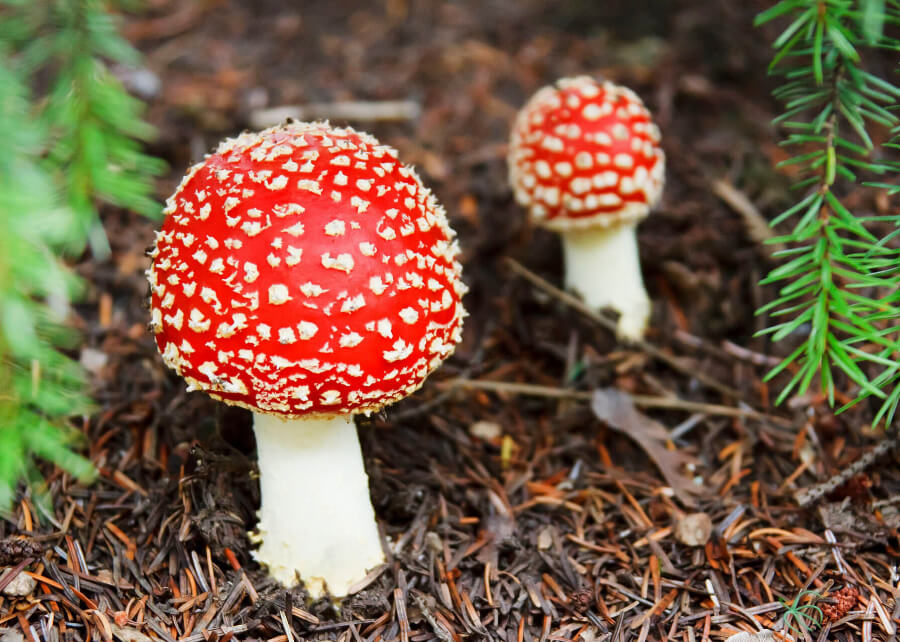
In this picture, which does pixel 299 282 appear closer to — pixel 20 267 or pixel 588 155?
pixel 20 267

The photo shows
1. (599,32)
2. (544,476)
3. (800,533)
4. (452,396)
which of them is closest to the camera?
(800,533)

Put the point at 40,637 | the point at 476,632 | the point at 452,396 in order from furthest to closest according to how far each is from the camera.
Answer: the point at 452,396
the point at 476,632
the point at 40,637

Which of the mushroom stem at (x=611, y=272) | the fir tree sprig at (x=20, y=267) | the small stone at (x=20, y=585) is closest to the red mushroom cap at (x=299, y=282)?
the fir tree sprig at (x=20, y=267)

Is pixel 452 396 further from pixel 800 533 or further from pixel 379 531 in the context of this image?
pixel 800 533

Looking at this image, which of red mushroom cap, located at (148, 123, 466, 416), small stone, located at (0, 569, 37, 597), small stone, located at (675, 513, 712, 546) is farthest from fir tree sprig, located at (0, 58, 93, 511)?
small stone, located at (675, 513, 712, 546)

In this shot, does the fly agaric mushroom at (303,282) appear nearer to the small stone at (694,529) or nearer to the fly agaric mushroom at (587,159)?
the fly agaric mushroom at (587,159)

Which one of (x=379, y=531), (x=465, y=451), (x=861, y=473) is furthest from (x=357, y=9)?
(x=861, y=473)

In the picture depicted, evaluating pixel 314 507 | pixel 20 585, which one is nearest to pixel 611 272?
pixel 314 507
